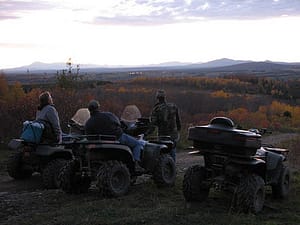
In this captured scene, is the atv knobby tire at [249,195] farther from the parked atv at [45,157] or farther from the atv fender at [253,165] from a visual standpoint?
the parked atv at [45,157]

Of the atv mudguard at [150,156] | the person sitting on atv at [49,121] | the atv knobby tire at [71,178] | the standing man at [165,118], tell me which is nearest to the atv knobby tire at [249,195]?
the atv mudguard at [150,156]

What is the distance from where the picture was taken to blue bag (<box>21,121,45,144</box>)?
977cm

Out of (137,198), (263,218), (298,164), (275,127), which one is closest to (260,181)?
(263,218)

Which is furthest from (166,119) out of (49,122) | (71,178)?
(71,178)

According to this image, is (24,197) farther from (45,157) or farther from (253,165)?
(253,165)

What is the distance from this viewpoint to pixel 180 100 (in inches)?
1485

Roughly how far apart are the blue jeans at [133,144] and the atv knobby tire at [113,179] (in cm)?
58

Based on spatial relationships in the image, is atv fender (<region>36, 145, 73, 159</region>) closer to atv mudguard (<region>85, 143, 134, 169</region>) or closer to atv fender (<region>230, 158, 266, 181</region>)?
atv mudguard (<region>85, 143, 134, 169</region>)

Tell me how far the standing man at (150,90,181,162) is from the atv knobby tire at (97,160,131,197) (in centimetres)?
211

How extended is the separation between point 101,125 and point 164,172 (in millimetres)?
1634

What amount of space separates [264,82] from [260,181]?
5063 cm

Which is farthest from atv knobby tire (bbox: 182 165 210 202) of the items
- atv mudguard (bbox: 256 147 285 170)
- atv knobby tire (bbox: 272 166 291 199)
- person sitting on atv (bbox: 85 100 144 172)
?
person sitting on atv (bbox: 85 100 144 172)

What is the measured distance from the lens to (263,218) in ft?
24.6

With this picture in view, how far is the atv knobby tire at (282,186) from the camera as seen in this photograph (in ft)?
28.9
